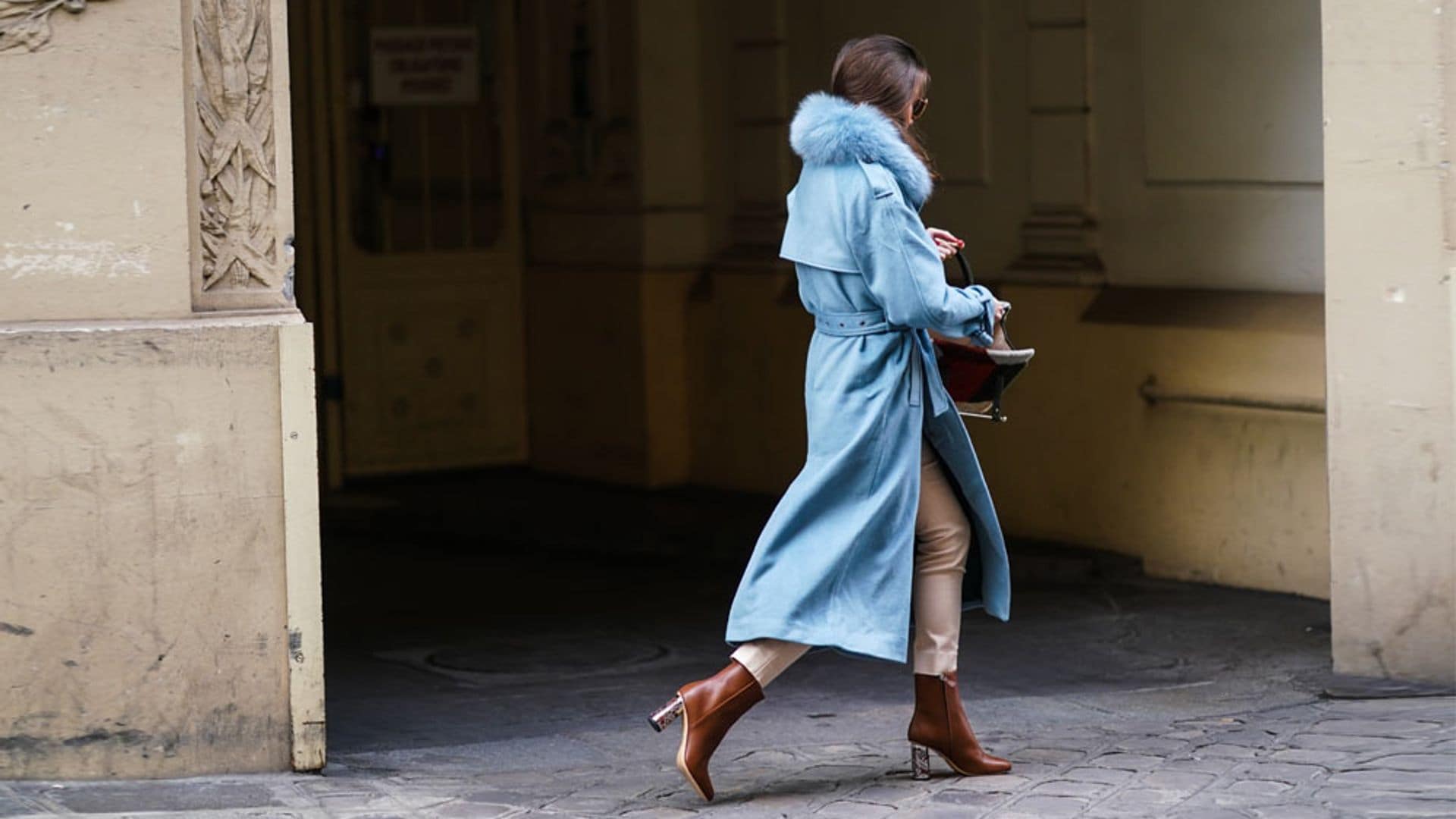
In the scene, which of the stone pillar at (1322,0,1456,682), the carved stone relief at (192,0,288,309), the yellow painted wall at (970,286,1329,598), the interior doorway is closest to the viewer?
the carved stone relief at (192,0,288,309)

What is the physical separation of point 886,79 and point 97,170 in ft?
6.48

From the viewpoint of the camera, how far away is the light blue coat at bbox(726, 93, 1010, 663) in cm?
559

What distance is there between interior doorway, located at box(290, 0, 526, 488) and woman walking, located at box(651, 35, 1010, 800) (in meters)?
7.20

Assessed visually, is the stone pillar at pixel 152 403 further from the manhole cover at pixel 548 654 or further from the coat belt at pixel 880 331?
the manhole cover at pixel 548 654

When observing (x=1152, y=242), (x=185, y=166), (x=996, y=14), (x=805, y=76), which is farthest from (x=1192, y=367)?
(x=185, y=166)

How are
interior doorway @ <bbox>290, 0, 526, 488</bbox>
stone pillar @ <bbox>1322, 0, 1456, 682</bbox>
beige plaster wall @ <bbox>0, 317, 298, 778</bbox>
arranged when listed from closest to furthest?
beige plaster wall @ <bbox>0, 317, 298, 778</bbox> < stone pillar @ <bbox>1322, 0, 1456, 682</bbox> < interior doorway @ <bbox>290, 0, 526, 488</bbox>

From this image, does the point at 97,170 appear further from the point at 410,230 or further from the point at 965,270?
the point at 410,230

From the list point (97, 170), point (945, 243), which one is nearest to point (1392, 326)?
point (945, 243)

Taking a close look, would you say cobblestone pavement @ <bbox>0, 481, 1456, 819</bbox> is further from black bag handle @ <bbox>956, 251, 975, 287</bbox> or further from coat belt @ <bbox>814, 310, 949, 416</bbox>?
black bag handle @ <bbox>956, 251, 975, 287</bbox>

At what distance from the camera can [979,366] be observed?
5855 mm

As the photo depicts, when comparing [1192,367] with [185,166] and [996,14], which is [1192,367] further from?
[185,166]

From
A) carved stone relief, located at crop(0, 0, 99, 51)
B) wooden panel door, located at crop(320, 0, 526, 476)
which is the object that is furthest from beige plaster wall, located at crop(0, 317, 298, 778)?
wooden panel door, located at crop(320, 0, 526, 476)

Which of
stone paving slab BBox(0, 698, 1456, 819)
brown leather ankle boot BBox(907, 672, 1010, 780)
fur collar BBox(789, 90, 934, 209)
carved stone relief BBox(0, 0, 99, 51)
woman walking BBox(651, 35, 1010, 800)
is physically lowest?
stone paving slab BBox(0, 698, 1456, 819)

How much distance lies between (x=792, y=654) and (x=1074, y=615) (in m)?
3.48
